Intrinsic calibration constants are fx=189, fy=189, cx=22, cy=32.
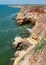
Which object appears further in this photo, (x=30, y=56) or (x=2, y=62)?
(x=2, y=62)

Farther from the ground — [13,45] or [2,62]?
[13,45]

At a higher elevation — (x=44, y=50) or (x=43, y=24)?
(x=43, y=24)

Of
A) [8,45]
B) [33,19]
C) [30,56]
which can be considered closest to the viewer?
[30,56]

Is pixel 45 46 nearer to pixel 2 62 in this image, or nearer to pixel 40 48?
pixel 40 48

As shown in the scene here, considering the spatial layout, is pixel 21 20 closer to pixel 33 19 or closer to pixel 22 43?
pixel 33 19

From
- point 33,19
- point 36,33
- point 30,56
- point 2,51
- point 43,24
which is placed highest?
point 33,19

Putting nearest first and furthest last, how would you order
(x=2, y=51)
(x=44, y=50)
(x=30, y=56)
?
(x=44, y=50)
(x=30, y=56)
(x=2, y=51)

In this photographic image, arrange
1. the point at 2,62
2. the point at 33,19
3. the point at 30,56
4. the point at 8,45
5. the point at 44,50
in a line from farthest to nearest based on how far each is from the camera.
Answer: the point at 33,19 → the point at 8,45 → the point at 2,62 → the point at 30,56 → the point at 44,50

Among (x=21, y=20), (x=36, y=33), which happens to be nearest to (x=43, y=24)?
(x=36, y=33)

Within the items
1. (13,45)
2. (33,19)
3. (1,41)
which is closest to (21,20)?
(33,19)
